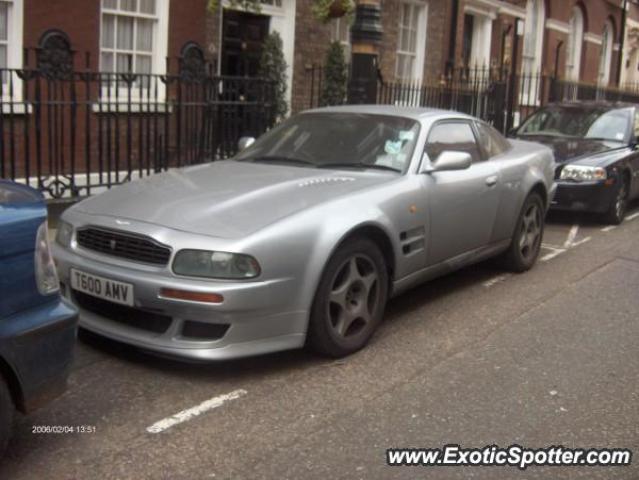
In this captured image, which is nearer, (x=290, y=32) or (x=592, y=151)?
(x=592, y=151)

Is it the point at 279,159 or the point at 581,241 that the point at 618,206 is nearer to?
the point at 581,241

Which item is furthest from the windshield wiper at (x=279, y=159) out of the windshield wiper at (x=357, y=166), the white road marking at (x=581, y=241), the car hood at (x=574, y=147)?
the car hood at (x=574, y=147)

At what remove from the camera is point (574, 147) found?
10.3 m

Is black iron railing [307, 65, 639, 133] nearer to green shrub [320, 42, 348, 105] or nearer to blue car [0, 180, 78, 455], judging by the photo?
green shrub [320, 42, 348, 105]

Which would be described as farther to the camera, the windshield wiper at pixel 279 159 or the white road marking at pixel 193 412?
the windshield wiper at pixel 279 159

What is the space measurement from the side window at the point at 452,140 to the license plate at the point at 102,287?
2567 millimetres

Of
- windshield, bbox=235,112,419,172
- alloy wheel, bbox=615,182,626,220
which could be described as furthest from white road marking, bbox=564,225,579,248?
windshield, bbox=235,112,419,172

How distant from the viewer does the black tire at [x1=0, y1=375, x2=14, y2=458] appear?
124 inches

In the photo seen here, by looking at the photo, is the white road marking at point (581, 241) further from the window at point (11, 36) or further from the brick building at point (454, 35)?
the window at point (11, 36)

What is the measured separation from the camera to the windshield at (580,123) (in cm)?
1080

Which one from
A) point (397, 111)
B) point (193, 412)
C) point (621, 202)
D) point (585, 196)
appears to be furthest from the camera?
point (621, 202)

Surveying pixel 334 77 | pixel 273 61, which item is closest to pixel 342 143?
pixel 273 61

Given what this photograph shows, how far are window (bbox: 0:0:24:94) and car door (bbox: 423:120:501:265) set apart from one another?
5.52m

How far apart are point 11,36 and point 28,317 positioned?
22.8ft
